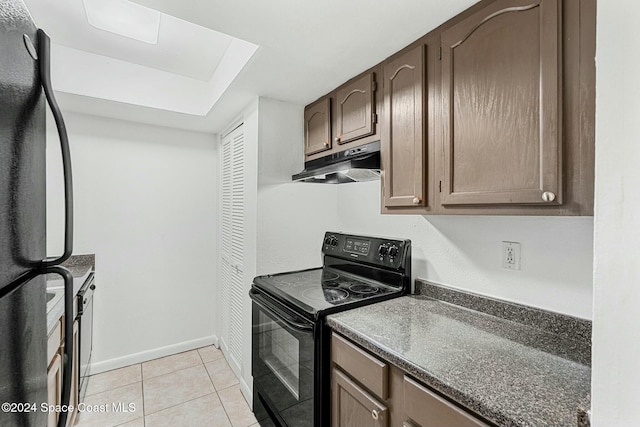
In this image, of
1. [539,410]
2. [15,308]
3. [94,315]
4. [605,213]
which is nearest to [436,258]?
[539,410]

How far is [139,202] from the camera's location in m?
2.73

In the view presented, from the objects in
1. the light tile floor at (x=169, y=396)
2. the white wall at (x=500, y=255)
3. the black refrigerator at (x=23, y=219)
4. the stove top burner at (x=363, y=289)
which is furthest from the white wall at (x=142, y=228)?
the black refrigerator at (x=23, y=219)

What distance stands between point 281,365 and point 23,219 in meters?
1.38

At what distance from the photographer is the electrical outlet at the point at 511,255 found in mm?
1291

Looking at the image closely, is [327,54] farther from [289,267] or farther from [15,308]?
[15,308]

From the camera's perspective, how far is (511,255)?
4.30 ft

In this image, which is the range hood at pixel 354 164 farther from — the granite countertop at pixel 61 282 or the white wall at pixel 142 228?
the white wall at pixel 142 228

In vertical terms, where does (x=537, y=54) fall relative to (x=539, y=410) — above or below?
above

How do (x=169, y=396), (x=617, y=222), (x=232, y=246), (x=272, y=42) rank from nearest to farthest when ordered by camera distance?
(x=617, y=222) < (x=272, y=42) < (x=169, y=396) < (x=232, y=246)

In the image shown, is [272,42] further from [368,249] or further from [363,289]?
[363,289]

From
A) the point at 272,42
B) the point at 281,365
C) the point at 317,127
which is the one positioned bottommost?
the point at 281,365

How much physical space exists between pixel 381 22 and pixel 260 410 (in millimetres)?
2198

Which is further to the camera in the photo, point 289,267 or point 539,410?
point 289,267

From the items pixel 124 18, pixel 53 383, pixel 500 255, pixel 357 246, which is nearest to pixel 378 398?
pixel 500 255
